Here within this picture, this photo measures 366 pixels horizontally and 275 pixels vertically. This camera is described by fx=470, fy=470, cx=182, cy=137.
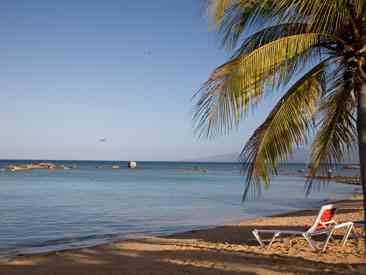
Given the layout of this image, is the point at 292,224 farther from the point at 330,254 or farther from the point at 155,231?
the point at 330,254

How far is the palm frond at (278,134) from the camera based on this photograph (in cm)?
623

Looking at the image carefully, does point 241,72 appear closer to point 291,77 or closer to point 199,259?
point 291,77

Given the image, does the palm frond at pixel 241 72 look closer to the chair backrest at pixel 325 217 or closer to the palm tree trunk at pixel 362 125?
the palm tree trunk at pixel 362 125

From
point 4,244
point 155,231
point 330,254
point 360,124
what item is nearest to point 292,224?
point 155,231

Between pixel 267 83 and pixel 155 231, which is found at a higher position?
pixel 267 83

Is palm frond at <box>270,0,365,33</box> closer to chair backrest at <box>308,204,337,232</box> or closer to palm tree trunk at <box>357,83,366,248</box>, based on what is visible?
palm tree trunk at <box>357,83,366,248</box>

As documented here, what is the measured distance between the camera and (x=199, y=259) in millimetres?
9008

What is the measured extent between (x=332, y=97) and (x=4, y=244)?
10304mm

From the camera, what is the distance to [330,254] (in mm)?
8859

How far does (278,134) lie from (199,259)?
3.76 meters

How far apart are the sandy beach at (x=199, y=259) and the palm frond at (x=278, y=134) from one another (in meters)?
1.91

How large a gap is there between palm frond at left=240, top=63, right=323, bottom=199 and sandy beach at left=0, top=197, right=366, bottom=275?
6.28ft

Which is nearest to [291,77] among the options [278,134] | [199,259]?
[278,134]

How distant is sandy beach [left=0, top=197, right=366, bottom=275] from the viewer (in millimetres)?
7727
